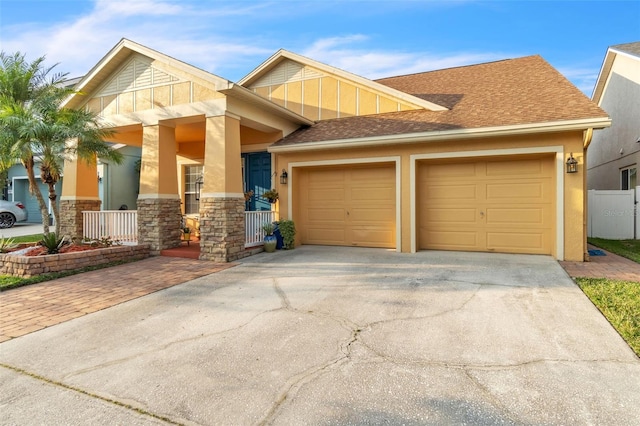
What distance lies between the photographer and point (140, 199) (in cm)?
874

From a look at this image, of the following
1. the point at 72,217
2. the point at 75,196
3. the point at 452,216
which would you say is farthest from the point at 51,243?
the point at 452,216

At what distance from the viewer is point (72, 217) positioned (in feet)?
Result: 31.9

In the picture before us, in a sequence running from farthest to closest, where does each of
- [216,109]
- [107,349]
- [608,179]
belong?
[608,179], [216,109], [107,349]

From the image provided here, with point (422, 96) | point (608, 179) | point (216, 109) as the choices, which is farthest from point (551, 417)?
point (608, 179)

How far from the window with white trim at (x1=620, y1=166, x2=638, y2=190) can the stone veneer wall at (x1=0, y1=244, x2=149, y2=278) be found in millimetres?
15982

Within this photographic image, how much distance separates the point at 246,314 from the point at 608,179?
1649 centimetres

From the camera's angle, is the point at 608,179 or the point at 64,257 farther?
the point at 608,179

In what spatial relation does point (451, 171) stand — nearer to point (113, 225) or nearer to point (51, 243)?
point (113, 225)

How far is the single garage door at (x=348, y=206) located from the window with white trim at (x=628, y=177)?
9.28m

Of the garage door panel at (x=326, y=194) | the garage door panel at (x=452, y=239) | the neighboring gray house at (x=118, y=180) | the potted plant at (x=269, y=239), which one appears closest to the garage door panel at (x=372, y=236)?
the garage door panel at (x=452, y=239)

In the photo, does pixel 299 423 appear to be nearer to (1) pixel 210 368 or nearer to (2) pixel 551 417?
(1) pixel 210 368

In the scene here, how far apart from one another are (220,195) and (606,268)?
7917mm

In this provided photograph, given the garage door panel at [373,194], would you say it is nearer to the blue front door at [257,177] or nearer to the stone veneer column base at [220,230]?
the blue front door at [257,177]

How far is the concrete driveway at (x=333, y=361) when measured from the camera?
7.89 ft
